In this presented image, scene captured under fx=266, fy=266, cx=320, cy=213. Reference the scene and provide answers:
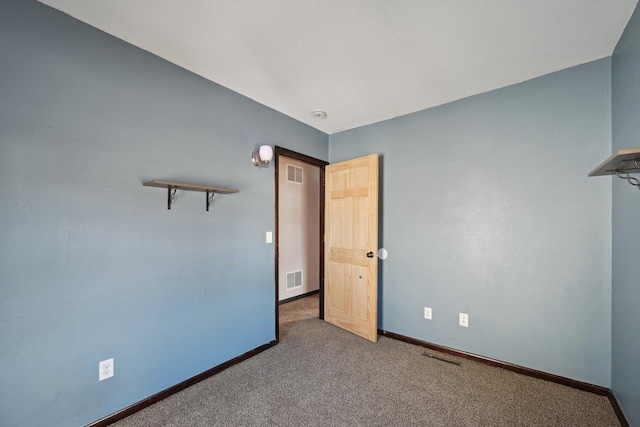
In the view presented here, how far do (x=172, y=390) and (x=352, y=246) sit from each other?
211 cm

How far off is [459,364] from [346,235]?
65.6 inches

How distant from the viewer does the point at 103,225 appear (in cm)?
171

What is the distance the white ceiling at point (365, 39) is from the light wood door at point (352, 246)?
100cm

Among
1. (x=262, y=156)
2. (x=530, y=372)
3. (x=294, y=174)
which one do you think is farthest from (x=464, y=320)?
(x=294, y=174)

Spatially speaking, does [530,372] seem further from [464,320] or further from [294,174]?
[294,174]

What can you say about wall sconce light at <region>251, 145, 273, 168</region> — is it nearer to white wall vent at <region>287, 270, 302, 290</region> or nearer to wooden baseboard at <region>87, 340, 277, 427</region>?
wooden baseboard at <region>87, 340, 277, 427</region>

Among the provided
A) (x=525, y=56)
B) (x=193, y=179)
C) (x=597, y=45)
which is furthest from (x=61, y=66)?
(x=597, y=45)

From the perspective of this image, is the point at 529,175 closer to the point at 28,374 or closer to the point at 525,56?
the point at 525,56

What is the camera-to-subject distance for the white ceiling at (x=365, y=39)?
153 centimetres

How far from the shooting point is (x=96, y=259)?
1.67m

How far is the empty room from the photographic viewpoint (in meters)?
1.52

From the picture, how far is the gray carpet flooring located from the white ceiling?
8.22 feet

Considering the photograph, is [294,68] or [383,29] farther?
[294,68]

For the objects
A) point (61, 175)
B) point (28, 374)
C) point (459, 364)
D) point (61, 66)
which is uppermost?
point (61, 66)
